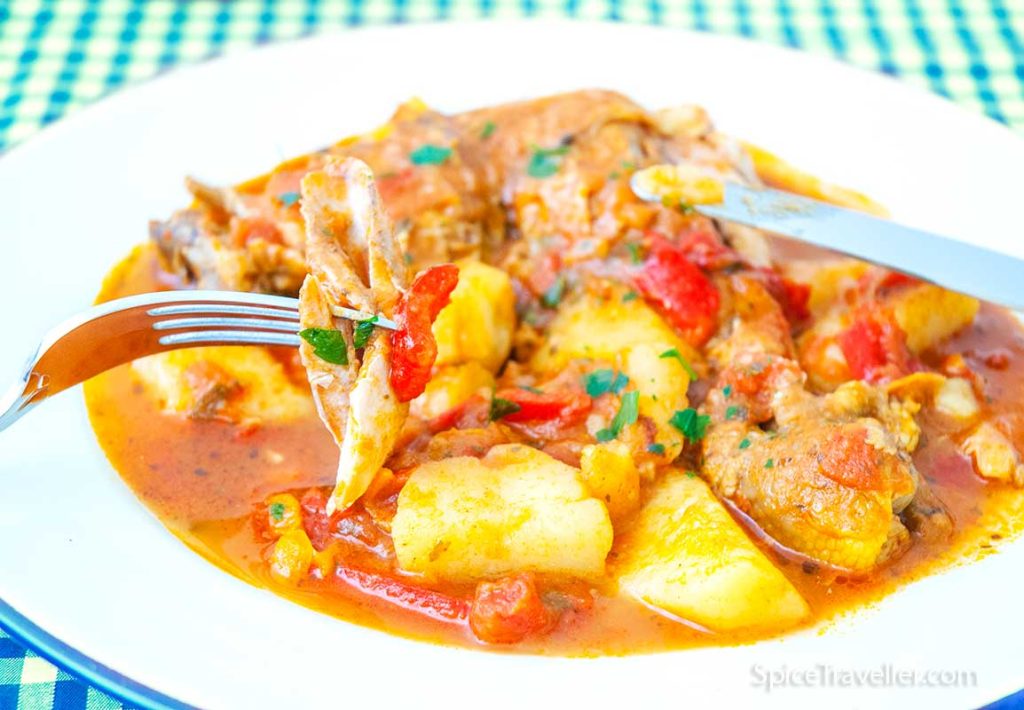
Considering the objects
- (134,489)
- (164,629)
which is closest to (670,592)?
(164,629)

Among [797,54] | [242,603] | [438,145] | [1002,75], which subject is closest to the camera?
[242,603]

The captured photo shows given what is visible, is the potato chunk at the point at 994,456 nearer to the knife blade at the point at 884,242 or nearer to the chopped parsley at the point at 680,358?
the knife blade at the point at 884,242

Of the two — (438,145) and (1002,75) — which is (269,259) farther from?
(1002,75)

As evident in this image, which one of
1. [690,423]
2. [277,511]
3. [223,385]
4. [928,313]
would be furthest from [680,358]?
[223,385]

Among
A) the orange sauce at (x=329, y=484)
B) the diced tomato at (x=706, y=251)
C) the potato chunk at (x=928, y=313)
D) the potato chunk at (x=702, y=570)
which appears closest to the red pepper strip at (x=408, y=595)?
the orange sauce at (x=329, y=484)

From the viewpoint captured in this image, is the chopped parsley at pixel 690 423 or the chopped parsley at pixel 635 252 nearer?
the chopped parsley at pixel 690 423
